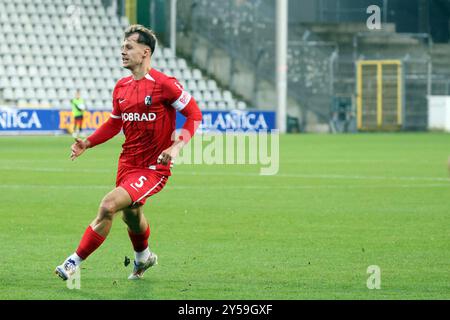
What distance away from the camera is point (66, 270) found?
897 centimetres

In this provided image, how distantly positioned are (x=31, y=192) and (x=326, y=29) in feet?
119

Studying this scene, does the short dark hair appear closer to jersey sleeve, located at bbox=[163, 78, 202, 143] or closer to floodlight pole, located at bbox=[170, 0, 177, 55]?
jersey sleeve, located at bbox=[163, 78, 202, 143]

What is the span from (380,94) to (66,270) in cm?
4553

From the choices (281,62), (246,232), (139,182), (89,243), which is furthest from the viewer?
(281,62)

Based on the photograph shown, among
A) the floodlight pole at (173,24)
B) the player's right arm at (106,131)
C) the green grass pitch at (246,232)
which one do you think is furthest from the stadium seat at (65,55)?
the player's right arm at (106,131)

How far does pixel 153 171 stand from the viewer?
9.38 m

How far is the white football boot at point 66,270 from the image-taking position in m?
8.95

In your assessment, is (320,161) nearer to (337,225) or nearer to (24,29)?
(337,225)

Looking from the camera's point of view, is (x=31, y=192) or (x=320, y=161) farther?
(x=320, y=161)

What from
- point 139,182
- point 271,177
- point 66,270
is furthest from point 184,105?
point 271,177

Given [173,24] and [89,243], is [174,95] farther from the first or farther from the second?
[173,24]

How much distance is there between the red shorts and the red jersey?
0.19 feet

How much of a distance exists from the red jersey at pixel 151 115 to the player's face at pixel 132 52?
0.61ft

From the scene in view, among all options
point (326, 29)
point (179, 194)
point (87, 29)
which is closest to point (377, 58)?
point (326, 29)
